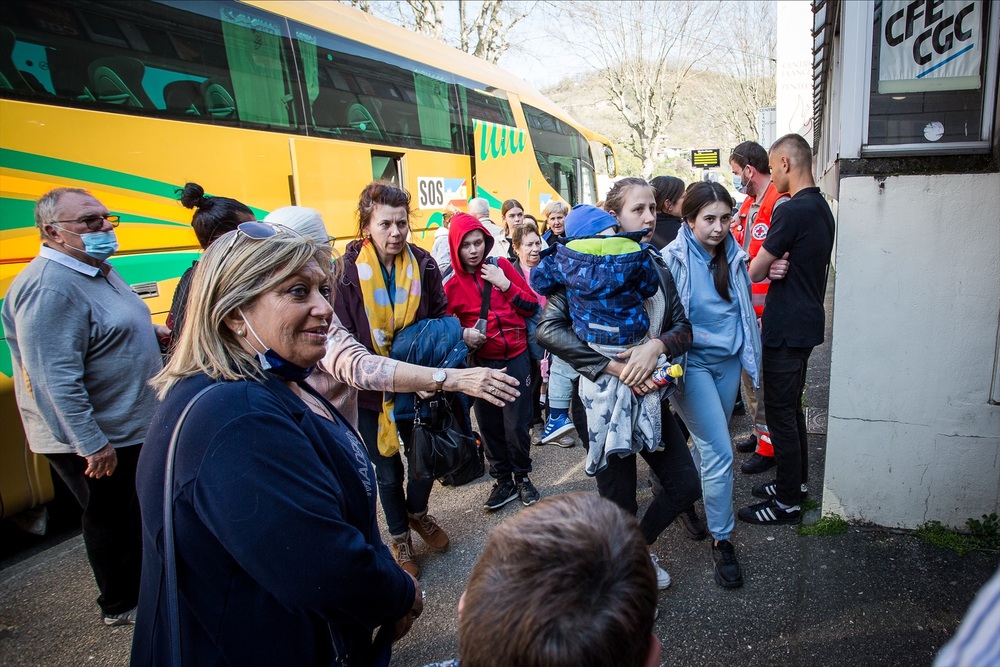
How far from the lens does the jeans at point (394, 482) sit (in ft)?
10.1

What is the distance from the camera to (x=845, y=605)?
8.68 feet

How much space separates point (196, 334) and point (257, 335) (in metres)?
0.13

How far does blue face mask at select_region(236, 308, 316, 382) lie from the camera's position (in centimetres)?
142

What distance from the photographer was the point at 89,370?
2.79 metres

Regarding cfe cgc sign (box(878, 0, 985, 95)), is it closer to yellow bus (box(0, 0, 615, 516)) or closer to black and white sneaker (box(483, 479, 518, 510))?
black and white sneaker (box(483, 479, 518, 510))

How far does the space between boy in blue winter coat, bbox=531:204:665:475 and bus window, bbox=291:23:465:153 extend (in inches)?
173

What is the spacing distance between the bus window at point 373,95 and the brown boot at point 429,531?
4229 millimetres

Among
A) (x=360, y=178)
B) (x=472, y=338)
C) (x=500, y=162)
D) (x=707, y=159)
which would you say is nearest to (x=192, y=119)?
(x=360, y=178)

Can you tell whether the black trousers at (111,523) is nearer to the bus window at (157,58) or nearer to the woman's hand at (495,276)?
the woman's hand at (495,276)

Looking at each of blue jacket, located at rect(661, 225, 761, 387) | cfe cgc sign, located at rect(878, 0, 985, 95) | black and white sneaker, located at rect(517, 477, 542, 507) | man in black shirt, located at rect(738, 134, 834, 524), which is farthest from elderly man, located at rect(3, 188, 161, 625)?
cfe cgc sign, located at rect(878, 0, 985, 95)

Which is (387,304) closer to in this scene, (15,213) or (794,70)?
(15,213)

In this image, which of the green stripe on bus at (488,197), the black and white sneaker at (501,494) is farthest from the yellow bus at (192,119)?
the black and white sneaker at (501,494)

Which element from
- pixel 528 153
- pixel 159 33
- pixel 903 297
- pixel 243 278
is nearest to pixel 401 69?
pixel 159 33

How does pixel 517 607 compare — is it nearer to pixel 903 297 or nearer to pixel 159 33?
pixel 903 297
